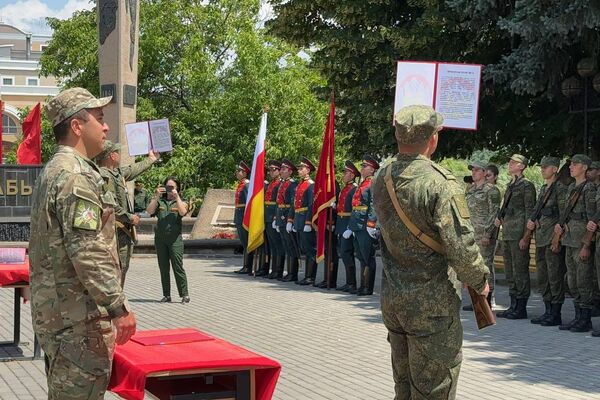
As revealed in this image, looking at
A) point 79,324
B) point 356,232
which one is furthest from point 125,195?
point 79,324

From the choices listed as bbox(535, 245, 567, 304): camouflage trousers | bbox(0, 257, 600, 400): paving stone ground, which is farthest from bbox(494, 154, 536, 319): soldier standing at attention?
bbox(0, 257, 600, 400): paving stone ground

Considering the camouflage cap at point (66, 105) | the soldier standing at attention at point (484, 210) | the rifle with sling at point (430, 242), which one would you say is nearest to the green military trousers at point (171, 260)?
the soldier standing at attention at point (484, 210)

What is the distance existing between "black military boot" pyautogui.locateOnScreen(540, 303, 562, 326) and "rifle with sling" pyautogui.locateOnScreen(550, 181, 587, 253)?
66cm

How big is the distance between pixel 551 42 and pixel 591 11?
827 mm

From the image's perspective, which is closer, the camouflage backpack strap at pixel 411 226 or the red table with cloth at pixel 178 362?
the camouflage backpack strap at pixel 411 226

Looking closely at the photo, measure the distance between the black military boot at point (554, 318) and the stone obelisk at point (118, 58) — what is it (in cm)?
1290

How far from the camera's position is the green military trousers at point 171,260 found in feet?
45.9

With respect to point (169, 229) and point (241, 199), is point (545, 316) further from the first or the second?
point (241, 199)

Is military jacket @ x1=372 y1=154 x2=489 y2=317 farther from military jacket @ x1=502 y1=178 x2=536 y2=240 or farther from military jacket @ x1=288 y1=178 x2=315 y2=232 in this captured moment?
military jacket @ x1=288 y1=178 x2=315 y2=232

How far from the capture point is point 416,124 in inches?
206

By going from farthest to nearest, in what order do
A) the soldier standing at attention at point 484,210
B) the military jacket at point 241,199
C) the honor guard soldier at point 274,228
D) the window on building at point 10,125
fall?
the window on building at point 10,125 → the military jacket at point 241,199 → the honor guard soldier at point 274,228 → the soldier standing at attention at point 484,210

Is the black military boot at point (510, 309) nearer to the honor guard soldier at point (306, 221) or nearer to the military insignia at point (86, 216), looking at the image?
the honor guard soldier at point (306, 221)

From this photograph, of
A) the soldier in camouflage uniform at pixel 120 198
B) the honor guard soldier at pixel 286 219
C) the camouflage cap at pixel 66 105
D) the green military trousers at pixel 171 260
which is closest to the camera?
the camouflage cap at pixel 66 105

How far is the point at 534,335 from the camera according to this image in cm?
1142
